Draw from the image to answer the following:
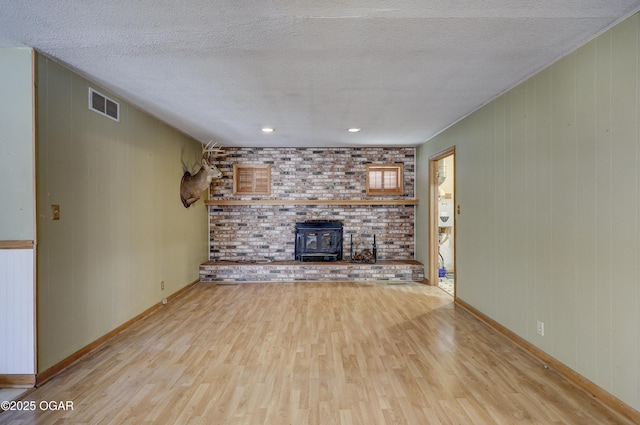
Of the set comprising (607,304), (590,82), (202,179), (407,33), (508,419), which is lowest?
(508,419)

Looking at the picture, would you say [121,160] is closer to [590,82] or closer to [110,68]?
[110,68]

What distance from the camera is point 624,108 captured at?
1971mm

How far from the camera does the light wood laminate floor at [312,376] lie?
6.49ft

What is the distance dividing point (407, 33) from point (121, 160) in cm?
309

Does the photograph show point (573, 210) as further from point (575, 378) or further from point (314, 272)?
point (314, 272)

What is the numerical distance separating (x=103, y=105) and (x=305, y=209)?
3732 mm

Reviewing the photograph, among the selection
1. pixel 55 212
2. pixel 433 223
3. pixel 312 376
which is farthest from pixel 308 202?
pixel 55 212

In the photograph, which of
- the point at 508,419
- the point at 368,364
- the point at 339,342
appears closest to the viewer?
the point at 508,419

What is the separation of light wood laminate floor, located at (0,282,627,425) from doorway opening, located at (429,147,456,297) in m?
1.54

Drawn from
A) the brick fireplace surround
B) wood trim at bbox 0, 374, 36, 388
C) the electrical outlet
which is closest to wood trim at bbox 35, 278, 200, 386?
wood trim at bbox 0, 374, 36, 388

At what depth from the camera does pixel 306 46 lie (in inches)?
88.4

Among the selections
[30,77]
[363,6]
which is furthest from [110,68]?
[363,6]

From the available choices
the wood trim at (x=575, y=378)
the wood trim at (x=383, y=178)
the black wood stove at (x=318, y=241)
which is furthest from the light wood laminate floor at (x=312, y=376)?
the wood trim at (x=383, y=178)

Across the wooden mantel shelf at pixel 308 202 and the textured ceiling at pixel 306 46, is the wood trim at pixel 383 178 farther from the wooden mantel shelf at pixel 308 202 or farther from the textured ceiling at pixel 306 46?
the textured ceiling at pixel 306 46
